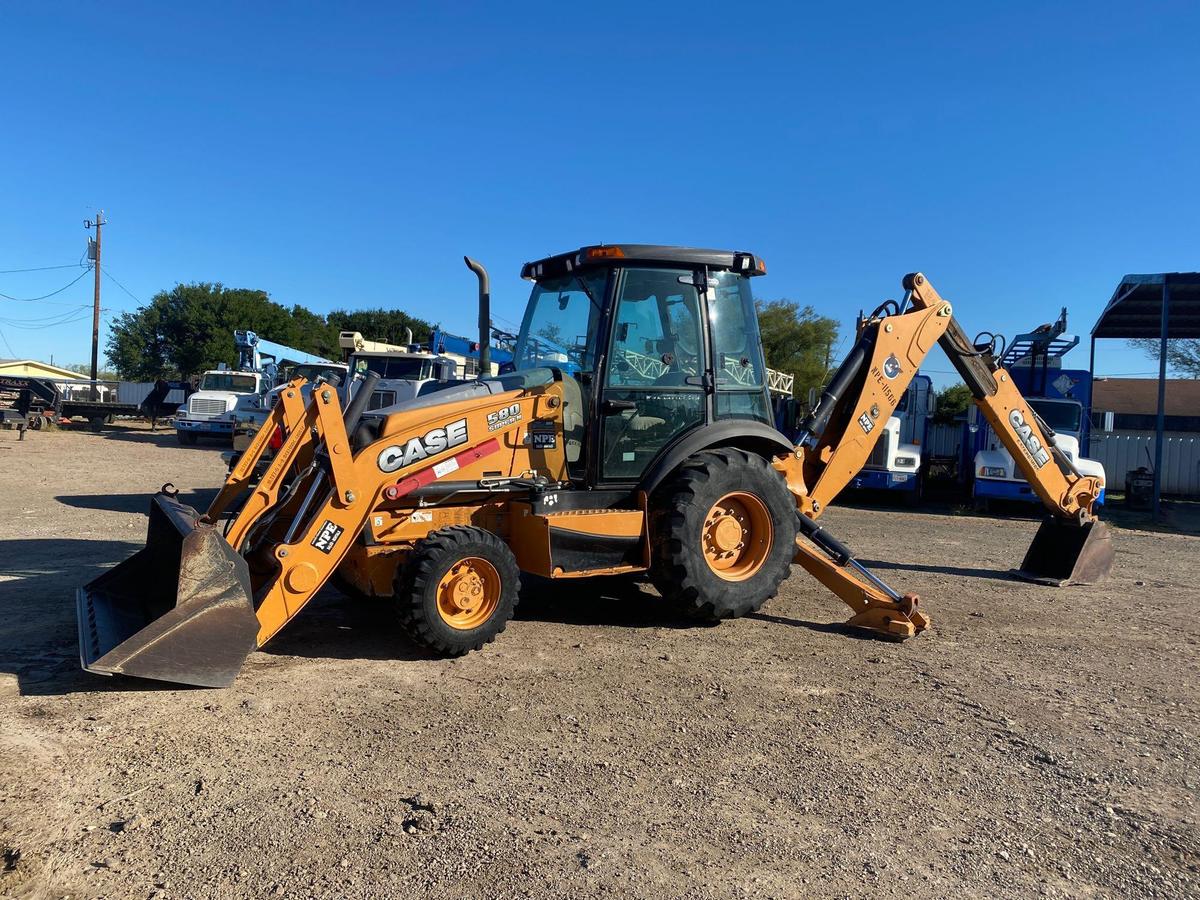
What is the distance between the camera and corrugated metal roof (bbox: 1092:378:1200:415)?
35188mm

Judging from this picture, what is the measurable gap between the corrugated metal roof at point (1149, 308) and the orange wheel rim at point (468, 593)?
15299 mm

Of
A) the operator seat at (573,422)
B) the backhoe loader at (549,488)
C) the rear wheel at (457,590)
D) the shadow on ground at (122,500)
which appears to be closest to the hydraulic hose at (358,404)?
the backhoe loader at (549,488)

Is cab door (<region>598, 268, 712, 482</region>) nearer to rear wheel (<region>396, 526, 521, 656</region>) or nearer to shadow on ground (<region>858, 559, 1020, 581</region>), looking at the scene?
rear wheel (<region>396, 526, 521, 656</region>)

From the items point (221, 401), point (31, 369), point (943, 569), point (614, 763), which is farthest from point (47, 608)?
point (31, 369)

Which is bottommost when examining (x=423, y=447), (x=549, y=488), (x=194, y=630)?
(x=194, y=630)

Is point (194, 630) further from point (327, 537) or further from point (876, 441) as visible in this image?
point (876, 441)

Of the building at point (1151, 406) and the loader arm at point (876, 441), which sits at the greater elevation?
the building at point (1151, 406)

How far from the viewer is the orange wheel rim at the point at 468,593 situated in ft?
16.4

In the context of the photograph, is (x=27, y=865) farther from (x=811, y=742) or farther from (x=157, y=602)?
(x=811, y=742)

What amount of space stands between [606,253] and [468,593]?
2.45 meters

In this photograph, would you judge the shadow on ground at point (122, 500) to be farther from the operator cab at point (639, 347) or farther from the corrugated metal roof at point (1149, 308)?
the corrugated metal roof at point (1149, 308)

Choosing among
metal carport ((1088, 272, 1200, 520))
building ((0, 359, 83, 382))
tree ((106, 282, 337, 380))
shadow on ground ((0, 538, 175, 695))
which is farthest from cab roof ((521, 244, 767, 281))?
building ((0, 359, 83, 382))

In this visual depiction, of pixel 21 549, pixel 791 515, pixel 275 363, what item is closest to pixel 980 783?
pixel 791 515

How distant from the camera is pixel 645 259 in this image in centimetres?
588
